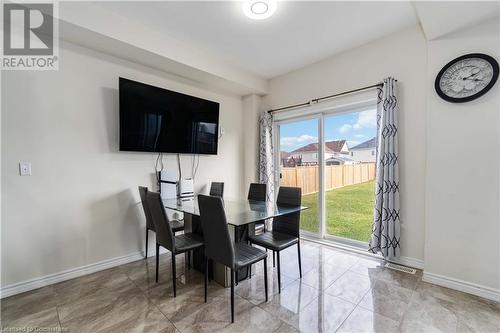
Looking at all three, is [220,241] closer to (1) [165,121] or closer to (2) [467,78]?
(1) [165,121]

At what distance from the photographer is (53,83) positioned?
7.50ft

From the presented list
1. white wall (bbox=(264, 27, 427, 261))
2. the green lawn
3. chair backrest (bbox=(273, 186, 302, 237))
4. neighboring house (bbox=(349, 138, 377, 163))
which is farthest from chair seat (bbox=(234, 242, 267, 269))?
neighboring house (bbox=(349, 138, 377, 163))

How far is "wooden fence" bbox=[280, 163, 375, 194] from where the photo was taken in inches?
122

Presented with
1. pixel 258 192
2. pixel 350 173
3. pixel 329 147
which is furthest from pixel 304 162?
pixel 258 192

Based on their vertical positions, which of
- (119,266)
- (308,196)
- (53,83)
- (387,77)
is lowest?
(119,266)

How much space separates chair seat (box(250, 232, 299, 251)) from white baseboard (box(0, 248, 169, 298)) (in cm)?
160

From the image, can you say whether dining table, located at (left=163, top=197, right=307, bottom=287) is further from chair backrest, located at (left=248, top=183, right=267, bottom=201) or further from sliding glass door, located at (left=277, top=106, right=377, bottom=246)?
sliding glass door, located at (left=277, top=106, right=377, bottom=246)

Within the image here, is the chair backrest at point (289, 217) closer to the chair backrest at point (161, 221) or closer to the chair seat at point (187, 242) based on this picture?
the chair seat at point (187, 242)

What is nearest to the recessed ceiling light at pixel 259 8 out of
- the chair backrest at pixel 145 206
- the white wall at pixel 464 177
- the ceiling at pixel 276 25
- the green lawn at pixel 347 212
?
the ceiling at pixel 276 25

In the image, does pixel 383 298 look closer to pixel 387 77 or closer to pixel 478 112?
pixel 478 112

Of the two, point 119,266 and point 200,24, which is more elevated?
point 200,24

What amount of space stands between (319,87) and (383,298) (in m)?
2.75

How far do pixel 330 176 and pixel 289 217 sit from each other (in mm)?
1343

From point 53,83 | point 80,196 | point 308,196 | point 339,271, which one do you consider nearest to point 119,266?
point 80,196
